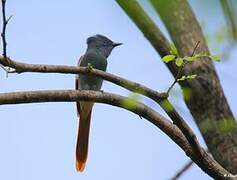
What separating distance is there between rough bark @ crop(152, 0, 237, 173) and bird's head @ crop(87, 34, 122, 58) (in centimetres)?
104

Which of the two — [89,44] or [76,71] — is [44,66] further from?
[89,44]

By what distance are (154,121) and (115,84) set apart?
0.31 meters

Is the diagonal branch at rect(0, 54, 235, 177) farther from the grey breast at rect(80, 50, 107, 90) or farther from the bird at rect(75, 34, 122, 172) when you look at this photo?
the grey breast at rect(80, 50, 107, 90)

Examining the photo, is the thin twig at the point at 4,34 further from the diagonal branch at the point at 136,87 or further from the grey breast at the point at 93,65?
the grey breast at the point at 93,65

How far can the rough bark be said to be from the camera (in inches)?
167

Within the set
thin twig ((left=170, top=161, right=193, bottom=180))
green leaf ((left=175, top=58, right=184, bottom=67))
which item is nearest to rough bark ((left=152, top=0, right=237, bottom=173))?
thin twig ((left=170, top=161, right=193, bottom=180))

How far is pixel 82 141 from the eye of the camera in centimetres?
509

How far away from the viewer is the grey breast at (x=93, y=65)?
5176mm

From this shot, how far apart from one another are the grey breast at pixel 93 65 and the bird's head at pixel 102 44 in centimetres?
22

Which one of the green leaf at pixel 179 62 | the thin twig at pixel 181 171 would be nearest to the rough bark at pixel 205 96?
the thin twig at pixel 181 171

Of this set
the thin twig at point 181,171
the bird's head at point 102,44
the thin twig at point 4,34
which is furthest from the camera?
the bird's head at point 102,44

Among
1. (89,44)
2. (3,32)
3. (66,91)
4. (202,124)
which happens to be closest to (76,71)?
(66,91)

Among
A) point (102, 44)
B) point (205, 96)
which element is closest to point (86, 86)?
point (102, 44)

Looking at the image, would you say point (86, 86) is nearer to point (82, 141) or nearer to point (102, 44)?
point (82, 141)
